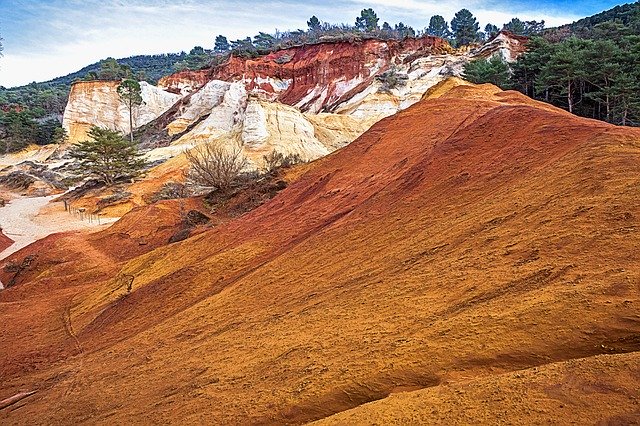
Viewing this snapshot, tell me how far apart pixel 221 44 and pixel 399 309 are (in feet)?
557

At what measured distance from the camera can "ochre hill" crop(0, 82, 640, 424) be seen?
3826 mm

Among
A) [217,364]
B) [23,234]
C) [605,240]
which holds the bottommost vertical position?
[23,234]

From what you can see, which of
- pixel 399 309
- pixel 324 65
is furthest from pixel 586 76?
pixel 324 65

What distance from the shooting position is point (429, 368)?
4219 millimetres

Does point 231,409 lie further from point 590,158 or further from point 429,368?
point 590,158

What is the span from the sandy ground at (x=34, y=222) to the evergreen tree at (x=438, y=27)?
10842cm

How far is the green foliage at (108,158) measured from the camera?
113ft

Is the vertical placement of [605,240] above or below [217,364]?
above

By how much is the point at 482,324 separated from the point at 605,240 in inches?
74.3

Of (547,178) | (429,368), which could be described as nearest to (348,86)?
A: (547,178)

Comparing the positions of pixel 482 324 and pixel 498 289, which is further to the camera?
pixel 498 289

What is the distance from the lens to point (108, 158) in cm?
3512

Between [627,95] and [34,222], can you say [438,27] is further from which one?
[34,222]

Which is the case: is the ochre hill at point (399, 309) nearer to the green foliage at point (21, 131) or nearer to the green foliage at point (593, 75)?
the green foliage at point (593, 75)
